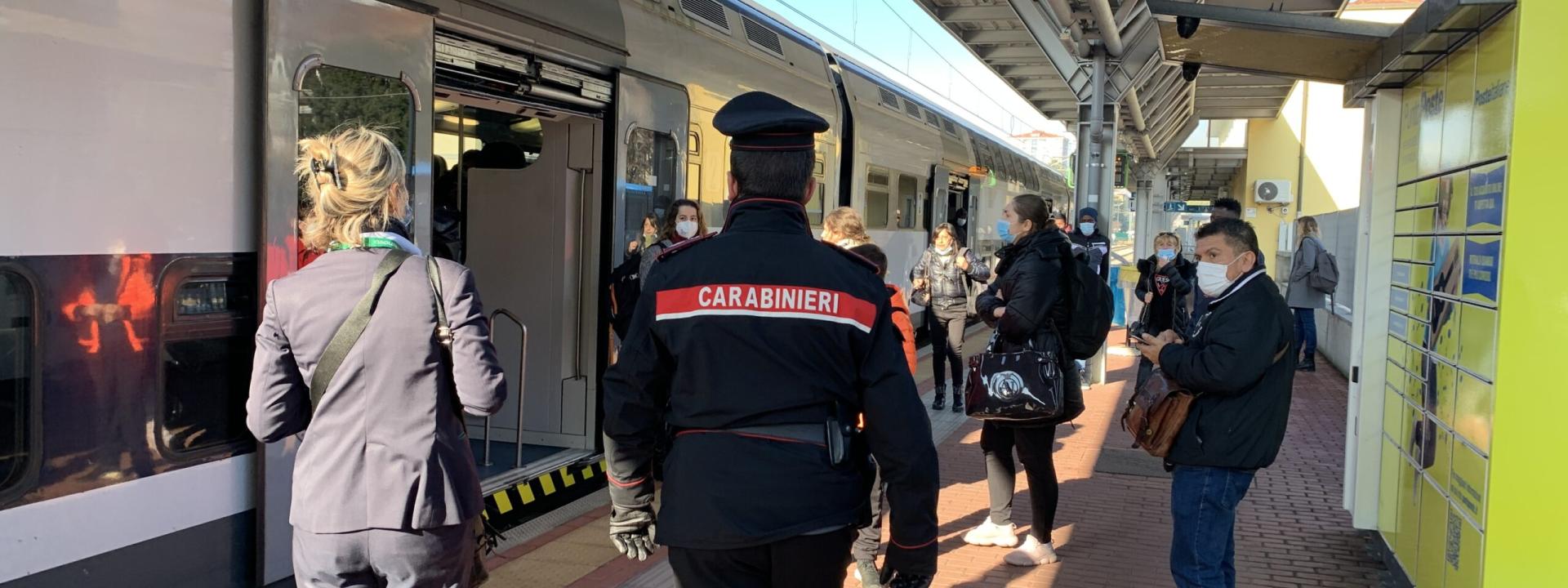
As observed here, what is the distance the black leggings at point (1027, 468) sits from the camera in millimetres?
5367

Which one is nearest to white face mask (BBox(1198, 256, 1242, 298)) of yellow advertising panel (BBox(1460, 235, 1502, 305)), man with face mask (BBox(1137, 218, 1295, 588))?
man with face mask (BBox(1137, 218, 1295, 588))

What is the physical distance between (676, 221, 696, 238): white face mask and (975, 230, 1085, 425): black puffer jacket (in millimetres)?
1753

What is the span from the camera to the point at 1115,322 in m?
18.7

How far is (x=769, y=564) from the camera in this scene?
257 cm

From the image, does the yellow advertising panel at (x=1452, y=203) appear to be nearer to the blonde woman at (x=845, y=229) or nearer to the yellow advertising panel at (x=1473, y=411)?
the yellow advertising panel at (x=1473, y=411)

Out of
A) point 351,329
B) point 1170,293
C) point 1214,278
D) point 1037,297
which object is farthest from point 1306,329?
point 351,329

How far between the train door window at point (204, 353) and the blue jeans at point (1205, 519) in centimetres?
312

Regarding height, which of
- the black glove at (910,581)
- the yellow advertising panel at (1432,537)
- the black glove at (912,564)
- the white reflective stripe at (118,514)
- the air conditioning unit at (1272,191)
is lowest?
the yellow advertising panel at (1432,537)

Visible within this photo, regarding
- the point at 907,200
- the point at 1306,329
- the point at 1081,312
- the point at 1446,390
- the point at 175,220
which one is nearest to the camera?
the point at 175,220

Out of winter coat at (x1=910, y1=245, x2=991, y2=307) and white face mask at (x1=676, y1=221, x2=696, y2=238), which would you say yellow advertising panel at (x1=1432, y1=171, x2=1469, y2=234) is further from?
winter coat at (x1=910, y1=245, x2=991, y2=307)

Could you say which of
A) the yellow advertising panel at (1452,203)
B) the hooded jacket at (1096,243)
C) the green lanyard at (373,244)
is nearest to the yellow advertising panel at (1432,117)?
the yellow advertising panel at (1452,203)

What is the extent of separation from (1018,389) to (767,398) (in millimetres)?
2919

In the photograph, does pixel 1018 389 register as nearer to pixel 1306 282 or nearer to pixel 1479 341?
pixel 1479 341

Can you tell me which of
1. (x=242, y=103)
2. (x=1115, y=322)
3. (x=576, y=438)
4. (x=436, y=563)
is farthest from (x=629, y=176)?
(x=1115, y=322)
